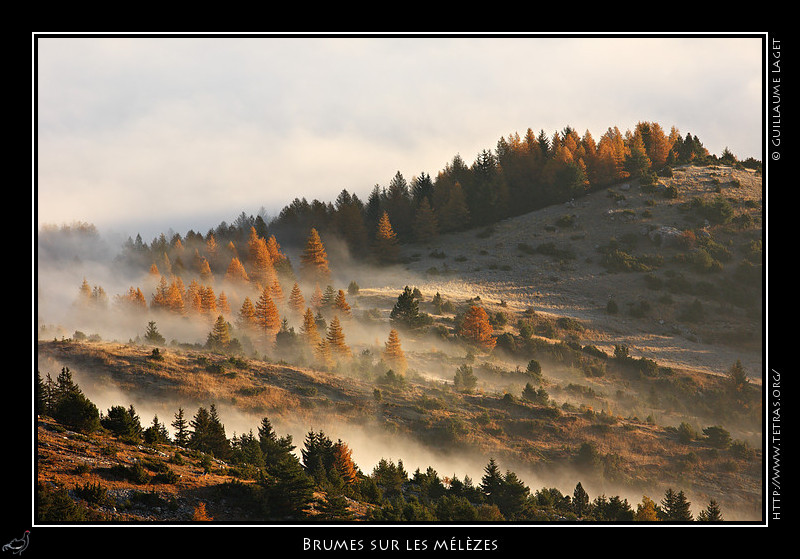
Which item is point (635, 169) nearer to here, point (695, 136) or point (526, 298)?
point (695, 136)

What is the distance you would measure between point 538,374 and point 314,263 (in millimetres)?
41906

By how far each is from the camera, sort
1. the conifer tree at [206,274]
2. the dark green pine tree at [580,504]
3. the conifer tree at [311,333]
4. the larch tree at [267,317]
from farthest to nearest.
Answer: the conifer tree at [206,274], the larch tree at [267,317], the conifer tree at [311,333], the dark green pine tree at [580,504]

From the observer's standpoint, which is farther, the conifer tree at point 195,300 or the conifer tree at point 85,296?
the conifer tree at point 85,296

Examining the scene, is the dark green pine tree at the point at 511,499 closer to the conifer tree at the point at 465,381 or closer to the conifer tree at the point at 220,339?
the conifer tree at the point at 465,381

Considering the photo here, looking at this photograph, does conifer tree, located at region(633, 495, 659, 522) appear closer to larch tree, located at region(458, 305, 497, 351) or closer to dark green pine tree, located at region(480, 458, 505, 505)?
dark green pine tree, located at region(480, 458, 505, 505)

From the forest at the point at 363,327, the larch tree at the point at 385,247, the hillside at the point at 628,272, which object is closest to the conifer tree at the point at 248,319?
the forest at the point at 363,327

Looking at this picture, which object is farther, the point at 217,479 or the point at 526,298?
the point at 526,298

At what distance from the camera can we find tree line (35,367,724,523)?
20.0 meters

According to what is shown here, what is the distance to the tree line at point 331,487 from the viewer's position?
65.5 ft

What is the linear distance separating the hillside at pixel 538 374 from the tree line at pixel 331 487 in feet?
2.76
